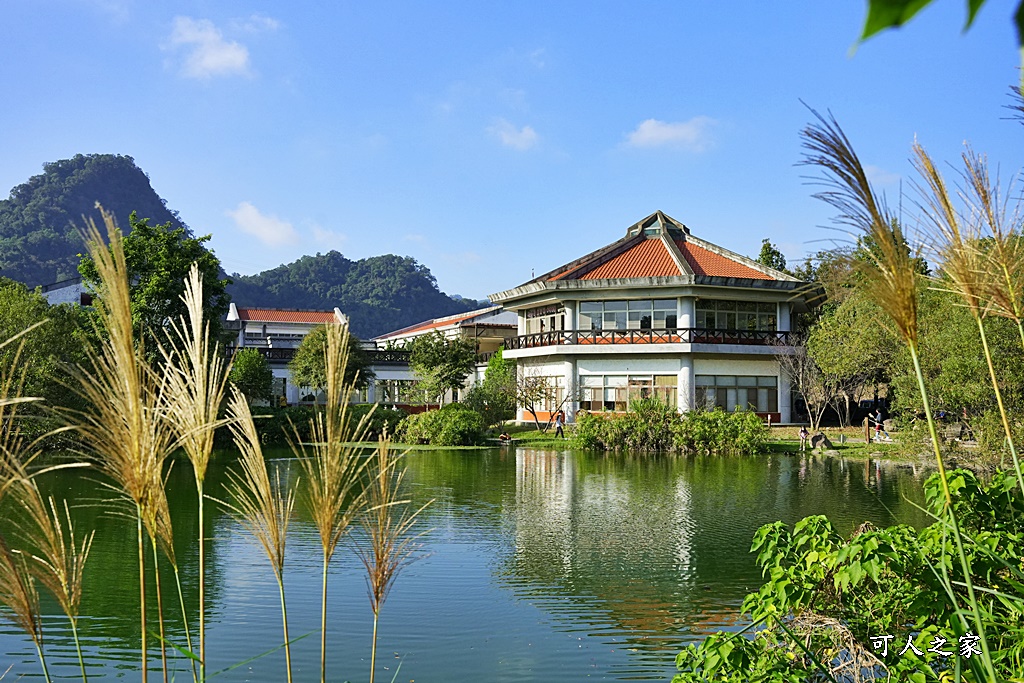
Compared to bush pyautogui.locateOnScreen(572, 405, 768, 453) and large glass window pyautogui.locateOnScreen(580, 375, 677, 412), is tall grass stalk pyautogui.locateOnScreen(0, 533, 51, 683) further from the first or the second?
large glass window pyautogui.locateOnScreen(580, 375, 677, 412)

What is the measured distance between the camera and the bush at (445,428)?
77.3 feet

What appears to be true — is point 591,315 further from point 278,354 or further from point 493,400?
point 278,354

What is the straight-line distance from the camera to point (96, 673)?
5.74 metres

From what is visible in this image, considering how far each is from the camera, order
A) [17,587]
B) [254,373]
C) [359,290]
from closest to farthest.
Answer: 1. [17,587]
2. [254,373]
3. [359,290]

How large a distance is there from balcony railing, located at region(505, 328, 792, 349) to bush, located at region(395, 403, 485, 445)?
6504mm

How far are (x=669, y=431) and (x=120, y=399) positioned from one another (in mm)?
20982

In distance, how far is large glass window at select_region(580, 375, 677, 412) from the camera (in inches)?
1155

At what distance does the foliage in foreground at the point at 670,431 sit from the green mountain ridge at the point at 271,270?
4547 cm

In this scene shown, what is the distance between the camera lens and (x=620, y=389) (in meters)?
29.7

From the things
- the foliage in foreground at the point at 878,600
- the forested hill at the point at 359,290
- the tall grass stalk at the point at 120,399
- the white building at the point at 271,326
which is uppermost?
the forested hill at the point at 359,290

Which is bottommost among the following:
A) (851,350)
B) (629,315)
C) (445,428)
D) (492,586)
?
(492,586)

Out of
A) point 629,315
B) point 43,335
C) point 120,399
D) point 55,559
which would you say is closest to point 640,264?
point 629,315

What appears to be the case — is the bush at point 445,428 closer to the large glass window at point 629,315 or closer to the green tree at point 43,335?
the large glass window at point 629,315

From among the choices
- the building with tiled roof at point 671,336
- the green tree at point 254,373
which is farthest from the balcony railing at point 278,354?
the building with tiled roof at point 671,336
